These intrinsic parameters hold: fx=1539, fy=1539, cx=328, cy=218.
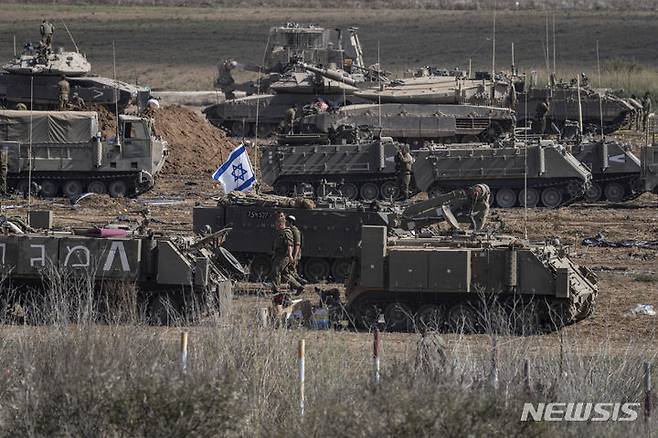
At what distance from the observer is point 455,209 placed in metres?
24.0

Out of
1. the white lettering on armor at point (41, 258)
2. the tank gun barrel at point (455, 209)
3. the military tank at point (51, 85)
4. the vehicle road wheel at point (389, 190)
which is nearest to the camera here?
the white lettering on armor at point (41, 258)

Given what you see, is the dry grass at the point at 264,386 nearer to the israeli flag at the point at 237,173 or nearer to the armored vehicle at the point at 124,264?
the armored vehicle at the point at 124,264

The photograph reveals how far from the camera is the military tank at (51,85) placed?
46.2 metres

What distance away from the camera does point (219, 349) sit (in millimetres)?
14750

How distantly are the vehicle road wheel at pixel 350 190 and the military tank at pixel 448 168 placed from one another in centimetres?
4

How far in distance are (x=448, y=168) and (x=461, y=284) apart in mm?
14388

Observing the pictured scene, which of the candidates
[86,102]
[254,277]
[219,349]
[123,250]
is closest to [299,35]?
[86,102]

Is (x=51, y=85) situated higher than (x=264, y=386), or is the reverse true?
(x=51, y=85)

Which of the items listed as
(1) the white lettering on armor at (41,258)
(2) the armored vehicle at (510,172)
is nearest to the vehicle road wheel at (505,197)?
(2) the armored vehicle at (510,172)

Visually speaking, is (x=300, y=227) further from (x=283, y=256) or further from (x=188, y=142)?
(x=188, y=142)

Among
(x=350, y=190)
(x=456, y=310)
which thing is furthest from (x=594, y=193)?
(x=456, y=310)

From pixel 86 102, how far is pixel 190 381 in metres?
34.4

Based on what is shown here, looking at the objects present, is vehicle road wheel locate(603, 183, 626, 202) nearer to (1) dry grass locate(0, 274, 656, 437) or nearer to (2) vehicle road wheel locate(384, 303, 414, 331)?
(2) vehicle road wheel locate(384, 303, 414, 331)

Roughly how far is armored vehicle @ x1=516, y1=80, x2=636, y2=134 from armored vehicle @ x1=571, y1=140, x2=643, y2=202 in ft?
45.5
